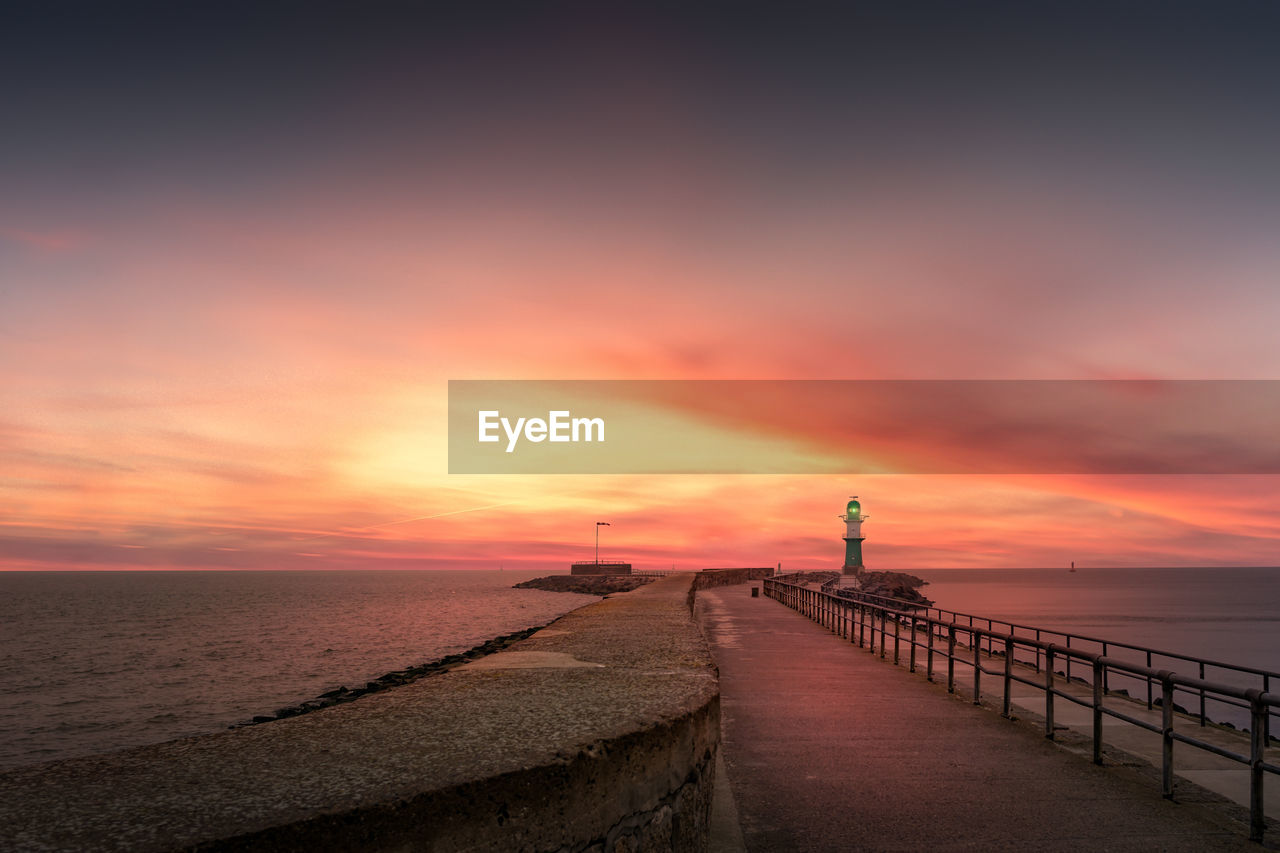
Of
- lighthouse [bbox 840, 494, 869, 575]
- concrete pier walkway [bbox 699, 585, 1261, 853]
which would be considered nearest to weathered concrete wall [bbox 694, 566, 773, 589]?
lighthouse [bbox 840, 494, 869, 575]

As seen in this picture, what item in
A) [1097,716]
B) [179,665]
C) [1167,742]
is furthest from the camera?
[179,665]

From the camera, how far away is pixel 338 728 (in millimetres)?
4312

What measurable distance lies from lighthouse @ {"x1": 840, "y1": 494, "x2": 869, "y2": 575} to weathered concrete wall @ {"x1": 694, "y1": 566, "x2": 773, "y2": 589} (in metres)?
7.88

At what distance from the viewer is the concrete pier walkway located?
5.25 metres

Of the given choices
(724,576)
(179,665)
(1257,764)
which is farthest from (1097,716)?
(724,576)

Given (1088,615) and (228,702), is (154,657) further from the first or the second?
(1088,615)

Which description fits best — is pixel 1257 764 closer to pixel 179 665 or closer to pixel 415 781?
pixel 415 781

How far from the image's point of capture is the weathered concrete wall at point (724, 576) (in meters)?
49.9

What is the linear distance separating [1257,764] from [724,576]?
5549cm

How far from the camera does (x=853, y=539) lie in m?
83.4

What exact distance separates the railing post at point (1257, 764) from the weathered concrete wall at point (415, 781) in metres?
3.41

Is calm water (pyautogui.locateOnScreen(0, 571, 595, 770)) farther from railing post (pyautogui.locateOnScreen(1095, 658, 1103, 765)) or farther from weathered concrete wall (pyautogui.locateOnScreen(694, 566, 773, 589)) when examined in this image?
railing post (pyautogui.locateOnScreen(1095, 658, 1103, 765))

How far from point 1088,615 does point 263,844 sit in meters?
87.9

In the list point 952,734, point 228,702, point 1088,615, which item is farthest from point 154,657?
point 1088,615
